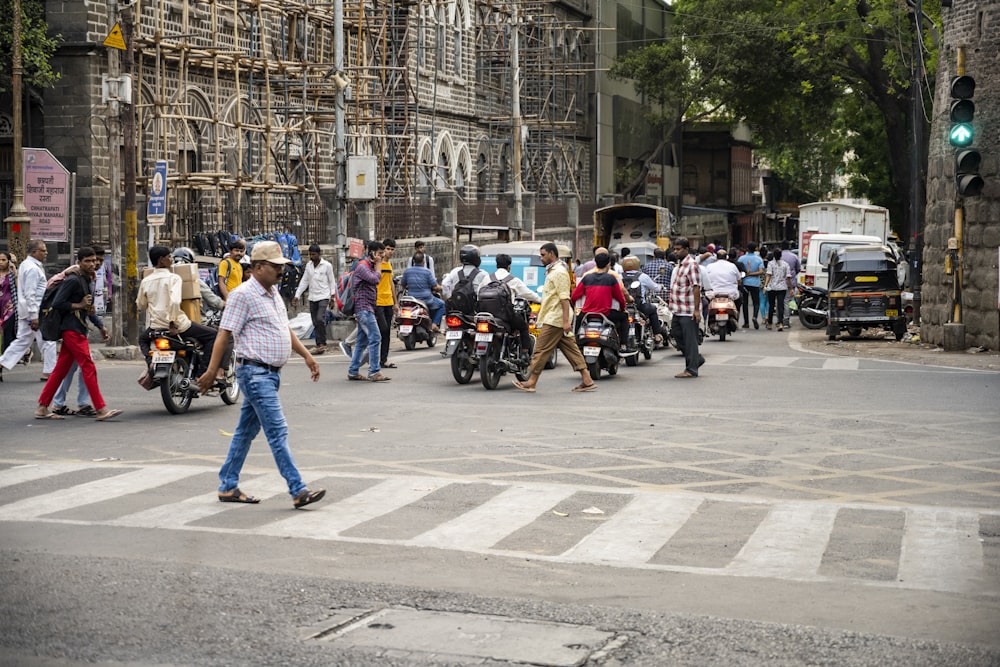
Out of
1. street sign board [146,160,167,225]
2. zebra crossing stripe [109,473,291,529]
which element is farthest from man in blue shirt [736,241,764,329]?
zebra crossing stripe [109,473,291,529]

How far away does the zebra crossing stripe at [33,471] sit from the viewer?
10586 mm

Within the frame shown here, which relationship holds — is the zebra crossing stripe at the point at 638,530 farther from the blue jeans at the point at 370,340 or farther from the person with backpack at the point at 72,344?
the blue jeans at the point at 370,340

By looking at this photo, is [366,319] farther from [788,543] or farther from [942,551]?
[942,551]

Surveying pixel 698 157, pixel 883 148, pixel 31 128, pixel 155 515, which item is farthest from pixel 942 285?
pixel 698 157

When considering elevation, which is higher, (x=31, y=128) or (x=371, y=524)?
(x=31, y=128)

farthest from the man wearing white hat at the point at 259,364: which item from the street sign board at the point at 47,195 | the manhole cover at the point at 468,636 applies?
the street sign board at the point at 47,195

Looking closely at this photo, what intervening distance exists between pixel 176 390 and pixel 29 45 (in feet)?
43.5

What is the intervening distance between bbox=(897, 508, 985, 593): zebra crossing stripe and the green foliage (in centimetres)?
2036

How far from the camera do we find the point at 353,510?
948 centimetres

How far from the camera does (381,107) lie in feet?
129

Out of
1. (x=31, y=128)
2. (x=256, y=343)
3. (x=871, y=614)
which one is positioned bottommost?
(x=871, y=614)

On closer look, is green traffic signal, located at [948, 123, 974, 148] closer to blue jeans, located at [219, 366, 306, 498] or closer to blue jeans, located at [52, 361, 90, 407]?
blue jeans, located at [52, 361, 90, 407]

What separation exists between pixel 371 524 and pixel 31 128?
2096cm

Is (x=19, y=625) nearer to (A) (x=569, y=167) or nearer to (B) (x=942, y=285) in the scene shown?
(B) (x=942, y=285)
